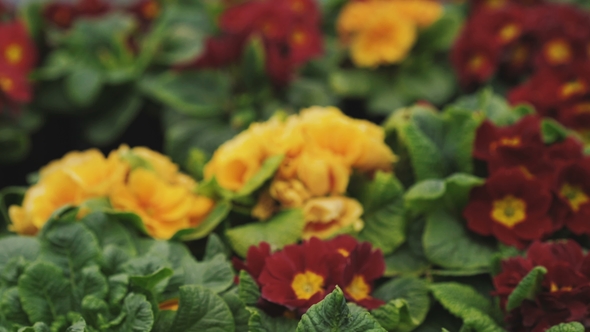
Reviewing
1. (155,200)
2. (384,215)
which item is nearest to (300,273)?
(384,215)

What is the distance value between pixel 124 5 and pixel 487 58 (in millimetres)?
1412

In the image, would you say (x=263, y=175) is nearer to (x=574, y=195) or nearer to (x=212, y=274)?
(x=212, y=274)

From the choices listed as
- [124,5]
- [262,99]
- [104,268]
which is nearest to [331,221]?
[104,268]

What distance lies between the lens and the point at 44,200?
1406mm

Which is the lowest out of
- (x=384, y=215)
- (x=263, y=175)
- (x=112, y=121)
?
(x=112, y=121)

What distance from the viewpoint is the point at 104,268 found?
118 cm

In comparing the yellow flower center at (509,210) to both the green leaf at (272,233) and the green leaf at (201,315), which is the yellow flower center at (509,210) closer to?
the green leaf at (272,233)

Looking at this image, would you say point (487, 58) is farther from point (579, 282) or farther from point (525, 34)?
point (579, 282)

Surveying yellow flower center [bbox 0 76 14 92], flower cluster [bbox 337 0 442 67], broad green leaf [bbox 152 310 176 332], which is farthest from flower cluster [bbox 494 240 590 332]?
yellow flower center [bbox 0 76 14 92]

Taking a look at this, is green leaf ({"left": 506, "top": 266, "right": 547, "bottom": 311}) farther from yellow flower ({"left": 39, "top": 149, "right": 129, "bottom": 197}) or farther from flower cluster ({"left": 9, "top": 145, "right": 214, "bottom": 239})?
yellow flower ({"left": 39, "top": 149, "right": 129, "bottom": 197})

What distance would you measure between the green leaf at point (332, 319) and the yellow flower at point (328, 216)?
0.43 meters

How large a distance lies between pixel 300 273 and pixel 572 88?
1013mm

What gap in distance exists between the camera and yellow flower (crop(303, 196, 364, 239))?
137cm

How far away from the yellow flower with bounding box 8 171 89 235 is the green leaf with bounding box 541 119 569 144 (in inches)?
37.3
